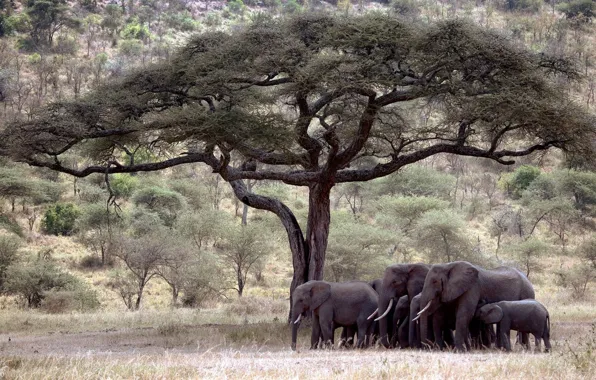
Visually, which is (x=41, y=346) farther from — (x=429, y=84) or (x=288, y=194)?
(x=288, y=194)

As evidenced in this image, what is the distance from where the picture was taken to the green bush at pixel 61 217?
129ft

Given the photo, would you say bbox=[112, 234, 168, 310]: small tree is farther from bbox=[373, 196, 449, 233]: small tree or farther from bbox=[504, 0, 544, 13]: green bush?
bbox=[504, 0, 544, 13]: green bush

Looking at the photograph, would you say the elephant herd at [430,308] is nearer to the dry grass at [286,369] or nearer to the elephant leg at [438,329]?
the elephant leg at [438,329]

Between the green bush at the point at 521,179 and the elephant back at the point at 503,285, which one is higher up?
the green bush at the point at 521,179

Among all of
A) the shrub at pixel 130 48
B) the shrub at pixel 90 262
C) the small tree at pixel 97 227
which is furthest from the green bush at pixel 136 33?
the shrub at pixel 90 262

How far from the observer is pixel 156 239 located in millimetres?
29094

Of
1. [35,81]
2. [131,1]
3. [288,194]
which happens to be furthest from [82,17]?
[288,194]

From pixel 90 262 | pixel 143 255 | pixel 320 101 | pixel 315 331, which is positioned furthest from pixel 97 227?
pixel 315 331

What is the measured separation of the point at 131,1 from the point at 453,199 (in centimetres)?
5281

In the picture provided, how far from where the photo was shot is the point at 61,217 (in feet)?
130

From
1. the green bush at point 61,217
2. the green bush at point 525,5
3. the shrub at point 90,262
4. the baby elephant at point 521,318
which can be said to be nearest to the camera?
the baby elephant at point 521,318

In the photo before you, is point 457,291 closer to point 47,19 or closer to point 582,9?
point 47,19

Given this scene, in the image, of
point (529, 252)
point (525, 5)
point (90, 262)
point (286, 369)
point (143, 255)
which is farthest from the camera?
point (525, 5)

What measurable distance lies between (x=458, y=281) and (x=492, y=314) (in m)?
0.73
